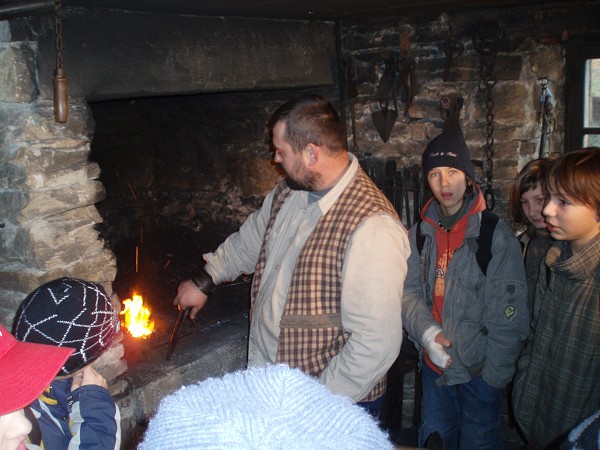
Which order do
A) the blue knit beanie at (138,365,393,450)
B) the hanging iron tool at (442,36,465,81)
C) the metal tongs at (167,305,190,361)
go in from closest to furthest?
the blue knit beanie at (138,365,393,450) < the metal tongs at (167,305,190,361) < the hanging iron tool at (442,36,465,81)

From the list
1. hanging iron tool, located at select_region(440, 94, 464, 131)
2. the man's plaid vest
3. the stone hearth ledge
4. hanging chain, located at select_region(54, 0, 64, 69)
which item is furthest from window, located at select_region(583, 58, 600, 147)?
hanging chain, located at select_region(54, 0, 64, 69)

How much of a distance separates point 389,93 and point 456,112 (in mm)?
504

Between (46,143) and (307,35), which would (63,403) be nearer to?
(46,143)

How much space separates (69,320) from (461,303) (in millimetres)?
1664

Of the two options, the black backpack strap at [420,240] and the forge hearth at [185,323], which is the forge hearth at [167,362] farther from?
the black backpack strap at [420,240]

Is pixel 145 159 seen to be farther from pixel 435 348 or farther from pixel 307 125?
pixel 435 348

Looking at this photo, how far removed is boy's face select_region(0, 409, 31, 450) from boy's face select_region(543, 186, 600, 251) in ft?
6.27

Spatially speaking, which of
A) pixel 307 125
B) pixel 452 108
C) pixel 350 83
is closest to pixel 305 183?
pixel 307 125

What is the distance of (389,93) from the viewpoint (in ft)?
13.1

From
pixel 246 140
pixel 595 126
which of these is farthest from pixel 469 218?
pixel 246 140

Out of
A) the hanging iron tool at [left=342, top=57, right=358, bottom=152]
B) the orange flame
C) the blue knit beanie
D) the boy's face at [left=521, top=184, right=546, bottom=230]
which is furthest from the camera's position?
the hanging iron tool at [left=342, top=57, right=358, bottom=152]

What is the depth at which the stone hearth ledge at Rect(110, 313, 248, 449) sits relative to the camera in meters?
2.71

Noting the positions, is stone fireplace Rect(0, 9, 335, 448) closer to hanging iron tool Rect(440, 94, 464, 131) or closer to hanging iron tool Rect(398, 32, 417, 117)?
hanging iron tool Rect(398, 32, 417, 117)

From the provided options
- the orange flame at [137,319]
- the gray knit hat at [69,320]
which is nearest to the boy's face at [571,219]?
the gray knit hat at [69,320]
